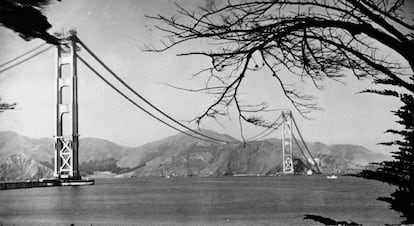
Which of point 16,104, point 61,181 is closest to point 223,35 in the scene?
point 16,104

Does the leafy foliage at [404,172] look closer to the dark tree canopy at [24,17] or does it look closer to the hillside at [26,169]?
the dark tree canopy at [24,17]

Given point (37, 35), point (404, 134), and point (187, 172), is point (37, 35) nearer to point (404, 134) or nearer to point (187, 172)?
point (404, 134)

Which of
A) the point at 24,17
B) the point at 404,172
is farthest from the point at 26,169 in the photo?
the point at 404,172

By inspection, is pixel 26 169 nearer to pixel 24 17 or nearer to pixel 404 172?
pixel 24 17

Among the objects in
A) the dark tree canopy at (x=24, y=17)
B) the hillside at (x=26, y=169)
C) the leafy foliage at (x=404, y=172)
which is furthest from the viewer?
the hillside at (x=26, y=169)

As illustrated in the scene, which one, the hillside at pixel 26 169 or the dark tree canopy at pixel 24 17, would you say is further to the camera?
the hillside at pixel 26 169

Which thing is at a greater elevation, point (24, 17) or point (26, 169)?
point (24, 17)

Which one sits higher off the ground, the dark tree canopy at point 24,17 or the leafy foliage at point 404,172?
the dark tree canopy at point 24,17

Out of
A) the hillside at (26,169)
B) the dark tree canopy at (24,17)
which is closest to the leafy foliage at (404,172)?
the dark tree canopy at (24,17)

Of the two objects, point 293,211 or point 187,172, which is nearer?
point 293,211
